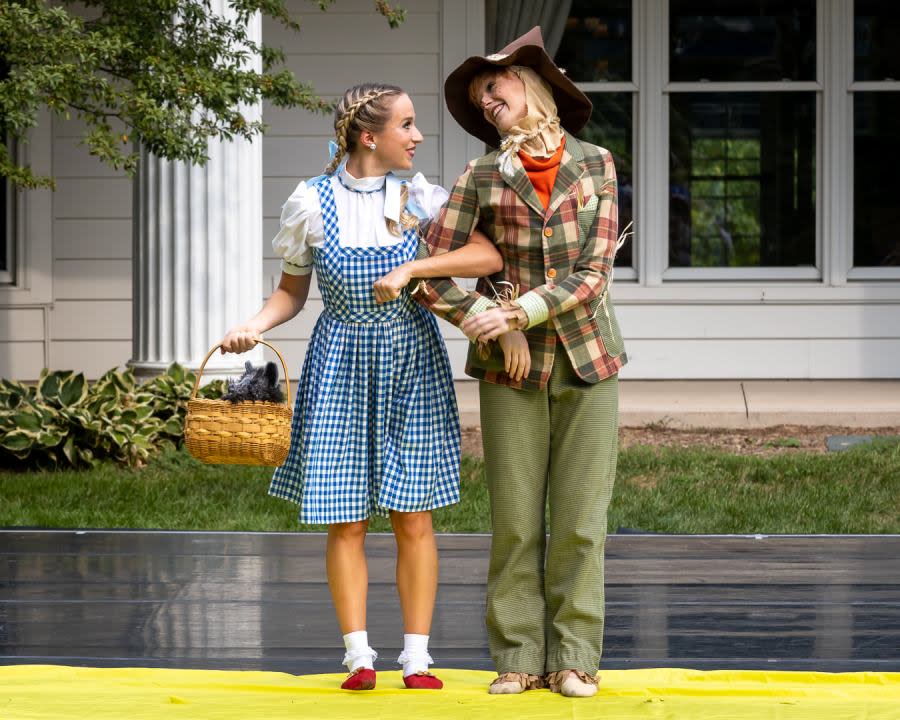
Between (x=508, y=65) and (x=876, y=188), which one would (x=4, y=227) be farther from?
(x=508, y=65)

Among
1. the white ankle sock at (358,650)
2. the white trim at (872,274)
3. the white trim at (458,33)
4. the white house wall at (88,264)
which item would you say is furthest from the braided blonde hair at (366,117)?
the white trim at (872,274)

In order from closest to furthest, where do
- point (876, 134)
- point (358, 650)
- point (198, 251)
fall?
point (358, 650) < point (198, 251) < point (876, 134)

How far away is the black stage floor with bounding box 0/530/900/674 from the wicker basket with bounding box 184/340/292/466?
29.7 inches

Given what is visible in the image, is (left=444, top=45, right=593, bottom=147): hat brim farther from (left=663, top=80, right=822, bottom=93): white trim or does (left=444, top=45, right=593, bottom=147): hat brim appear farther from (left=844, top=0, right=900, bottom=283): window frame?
(left=844, top=0, right=900, bottom=283): window frame

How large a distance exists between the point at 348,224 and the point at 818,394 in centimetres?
741

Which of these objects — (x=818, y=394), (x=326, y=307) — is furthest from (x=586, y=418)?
(x=818, y=394)

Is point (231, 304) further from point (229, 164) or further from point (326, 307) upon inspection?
point (326, 307)

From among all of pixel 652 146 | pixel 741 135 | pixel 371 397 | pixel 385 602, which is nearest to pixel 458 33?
pixel 652 146

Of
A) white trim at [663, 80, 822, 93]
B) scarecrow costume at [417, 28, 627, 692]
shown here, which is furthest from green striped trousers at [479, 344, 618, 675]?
white trim at [663, 80, 822, 93]

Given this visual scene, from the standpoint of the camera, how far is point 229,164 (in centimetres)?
901

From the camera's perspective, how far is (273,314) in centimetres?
394

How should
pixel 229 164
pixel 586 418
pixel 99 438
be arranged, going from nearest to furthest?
pixel 586 418 → pixel 99 438 → pixel 229 164

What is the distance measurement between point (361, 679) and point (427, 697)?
0.20m

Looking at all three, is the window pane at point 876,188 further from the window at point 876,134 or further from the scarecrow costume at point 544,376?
the scarecrow costume at point 544,376
